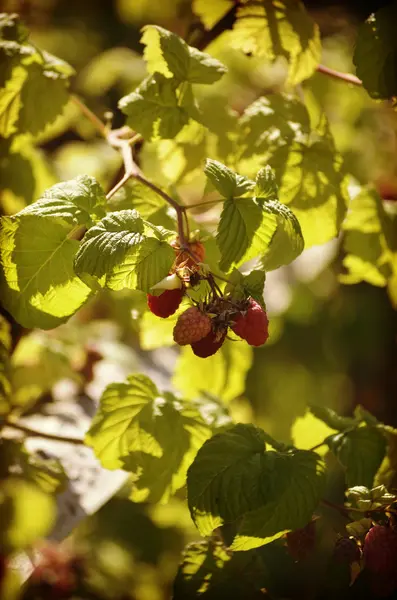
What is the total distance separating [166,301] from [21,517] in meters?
0.40

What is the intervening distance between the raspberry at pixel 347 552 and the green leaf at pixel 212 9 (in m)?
0.88

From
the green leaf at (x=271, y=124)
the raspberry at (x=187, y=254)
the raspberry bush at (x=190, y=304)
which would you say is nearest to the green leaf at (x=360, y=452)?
the raspberry bush at (x=190, y=304)

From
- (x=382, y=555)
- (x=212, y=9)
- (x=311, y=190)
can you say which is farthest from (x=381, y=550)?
(x=212, y=9)

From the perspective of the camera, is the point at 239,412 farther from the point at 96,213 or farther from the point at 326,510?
the point at 96,213

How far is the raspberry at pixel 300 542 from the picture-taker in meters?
0.80

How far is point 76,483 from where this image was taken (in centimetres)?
108

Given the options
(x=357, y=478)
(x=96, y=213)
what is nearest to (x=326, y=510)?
(x=357, y=478)

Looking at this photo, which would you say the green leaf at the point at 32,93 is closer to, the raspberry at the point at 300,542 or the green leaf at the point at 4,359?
the green leaf at the point at 4,359

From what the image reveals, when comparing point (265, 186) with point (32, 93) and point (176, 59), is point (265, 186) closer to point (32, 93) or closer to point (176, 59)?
point (176, 59)

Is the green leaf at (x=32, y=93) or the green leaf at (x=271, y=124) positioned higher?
the green leaf at (x=32, y=93)

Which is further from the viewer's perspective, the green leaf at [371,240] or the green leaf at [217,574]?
the green leaf at [371,240]

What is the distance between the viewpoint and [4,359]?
92 centimetres

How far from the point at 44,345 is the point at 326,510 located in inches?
24.6

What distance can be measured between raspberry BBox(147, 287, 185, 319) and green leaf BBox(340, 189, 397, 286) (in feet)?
1.59
